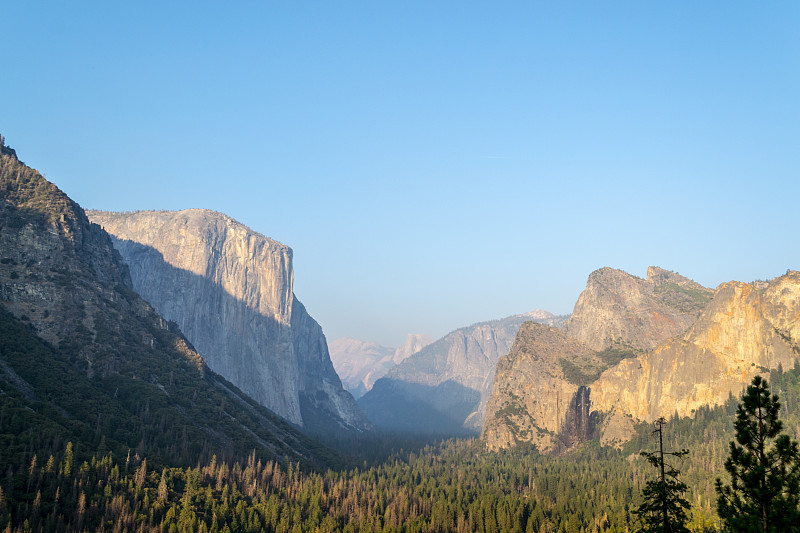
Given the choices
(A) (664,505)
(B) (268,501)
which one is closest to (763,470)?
(A) (664,505)

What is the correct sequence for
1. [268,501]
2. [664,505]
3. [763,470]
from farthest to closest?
[268,501] < [664,505] < [763,470]

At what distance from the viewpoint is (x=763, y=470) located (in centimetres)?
5075

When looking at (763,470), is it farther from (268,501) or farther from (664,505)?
(268,501)

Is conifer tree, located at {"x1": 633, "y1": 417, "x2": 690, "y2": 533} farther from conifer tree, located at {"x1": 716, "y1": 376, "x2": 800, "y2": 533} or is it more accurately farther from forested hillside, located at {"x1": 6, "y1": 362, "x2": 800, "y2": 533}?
forested hillside, located at {"x1": 6, "y1": 362, "x2": 800, "y2": 533}

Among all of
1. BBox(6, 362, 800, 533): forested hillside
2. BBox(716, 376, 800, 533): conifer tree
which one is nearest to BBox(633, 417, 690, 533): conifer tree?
BBox(716, 376, 800, 533): conifer tree

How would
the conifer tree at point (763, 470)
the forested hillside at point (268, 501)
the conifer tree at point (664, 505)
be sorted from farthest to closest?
the forested hillside at point (268, 501) < the conifer tree at point (664, 505) < the conifer tree at point (763, 470)

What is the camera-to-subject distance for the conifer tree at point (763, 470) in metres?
50.8

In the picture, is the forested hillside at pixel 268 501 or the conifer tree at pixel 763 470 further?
the forested hillside at pixel 268 501

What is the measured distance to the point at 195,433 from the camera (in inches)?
7756

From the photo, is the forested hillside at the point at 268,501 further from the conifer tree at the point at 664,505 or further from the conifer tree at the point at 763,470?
the conifer tree at the point at 664,505

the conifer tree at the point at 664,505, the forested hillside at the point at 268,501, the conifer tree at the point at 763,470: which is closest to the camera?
the conifer tree at the point at 763,470

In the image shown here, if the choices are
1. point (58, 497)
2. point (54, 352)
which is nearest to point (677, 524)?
point (58, 497)

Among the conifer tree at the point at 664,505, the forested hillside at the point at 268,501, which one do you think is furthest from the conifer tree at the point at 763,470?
the forested hillside at the point at 268,501

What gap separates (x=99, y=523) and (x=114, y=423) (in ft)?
180
